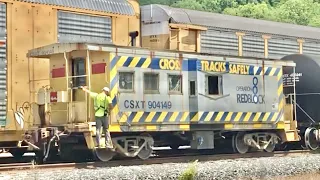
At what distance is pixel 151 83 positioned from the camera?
12781 millimetres

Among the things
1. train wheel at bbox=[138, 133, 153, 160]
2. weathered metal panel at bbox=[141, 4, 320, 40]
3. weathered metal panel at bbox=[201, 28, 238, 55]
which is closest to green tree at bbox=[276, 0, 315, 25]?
weathered metal panel at bbox=[141, 4, 320, 40]

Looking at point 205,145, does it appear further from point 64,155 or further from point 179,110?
point 64,155

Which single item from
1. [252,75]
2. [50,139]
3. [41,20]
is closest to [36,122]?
[50,139]

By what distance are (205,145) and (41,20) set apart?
200 inches

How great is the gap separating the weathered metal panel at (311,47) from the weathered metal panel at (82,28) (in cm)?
832

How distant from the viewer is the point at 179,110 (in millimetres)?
13141

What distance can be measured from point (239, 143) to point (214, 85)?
2.05 metres

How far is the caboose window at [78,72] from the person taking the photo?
1242 cm

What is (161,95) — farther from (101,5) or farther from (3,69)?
(3,69)

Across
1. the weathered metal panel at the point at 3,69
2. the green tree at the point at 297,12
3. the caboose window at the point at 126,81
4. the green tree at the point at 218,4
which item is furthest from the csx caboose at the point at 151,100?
the green tree at the point at 218,4

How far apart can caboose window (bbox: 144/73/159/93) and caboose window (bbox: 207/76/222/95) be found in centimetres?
158

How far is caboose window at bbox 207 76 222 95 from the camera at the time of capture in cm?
1380

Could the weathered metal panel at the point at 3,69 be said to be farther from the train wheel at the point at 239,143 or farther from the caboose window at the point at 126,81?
the train wheel at the point at 239,143

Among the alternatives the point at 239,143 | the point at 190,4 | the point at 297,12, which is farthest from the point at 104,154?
the point at 190,4
